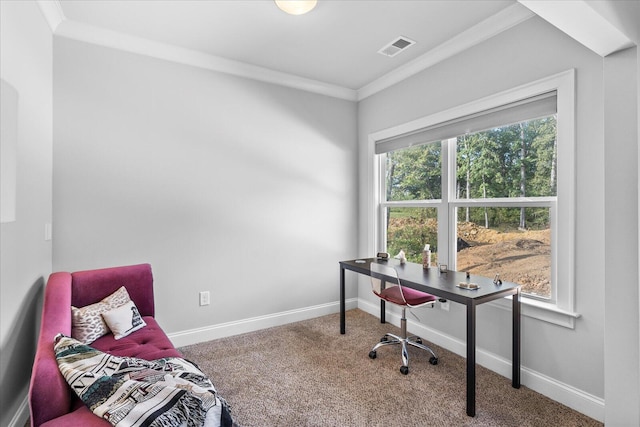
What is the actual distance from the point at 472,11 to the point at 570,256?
1804mm

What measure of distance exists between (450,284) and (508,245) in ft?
2.06

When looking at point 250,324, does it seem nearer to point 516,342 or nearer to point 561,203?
point 516,342

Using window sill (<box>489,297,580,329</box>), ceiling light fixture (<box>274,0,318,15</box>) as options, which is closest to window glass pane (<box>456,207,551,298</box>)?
window sill (<box>489,297,580,329</box>)

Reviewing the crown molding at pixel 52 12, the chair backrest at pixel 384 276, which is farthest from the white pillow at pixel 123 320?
the crown molding at pixel 52 12

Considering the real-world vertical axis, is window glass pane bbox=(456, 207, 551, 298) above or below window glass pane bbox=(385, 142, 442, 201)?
below

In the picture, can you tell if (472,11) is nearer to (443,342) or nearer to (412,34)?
(412,34)

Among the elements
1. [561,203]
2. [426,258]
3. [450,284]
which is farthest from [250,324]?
[561,203]

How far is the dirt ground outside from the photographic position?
2254 mm

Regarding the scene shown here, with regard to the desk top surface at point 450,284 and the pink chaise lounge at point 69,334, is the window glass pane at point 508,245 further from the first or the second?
the pink chaise lounge at point 69,334

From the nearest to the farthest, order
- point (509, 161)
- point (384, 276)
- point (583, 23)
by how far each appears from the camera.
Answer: point (583, 23), point (509, 161), point (384, 276)

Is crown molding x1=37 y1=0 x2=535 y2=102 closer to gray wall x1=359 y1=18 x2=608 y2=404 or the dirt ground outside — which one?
gray wall x1=359 y1=18 x2=608 y2=404

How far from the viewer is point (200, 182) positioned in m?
2.96

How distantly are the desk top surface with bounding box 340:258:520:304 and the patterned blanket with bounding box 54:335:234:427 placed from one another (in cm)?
149

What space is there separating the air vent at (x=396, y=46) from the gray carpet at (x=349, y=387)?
8.67ft
